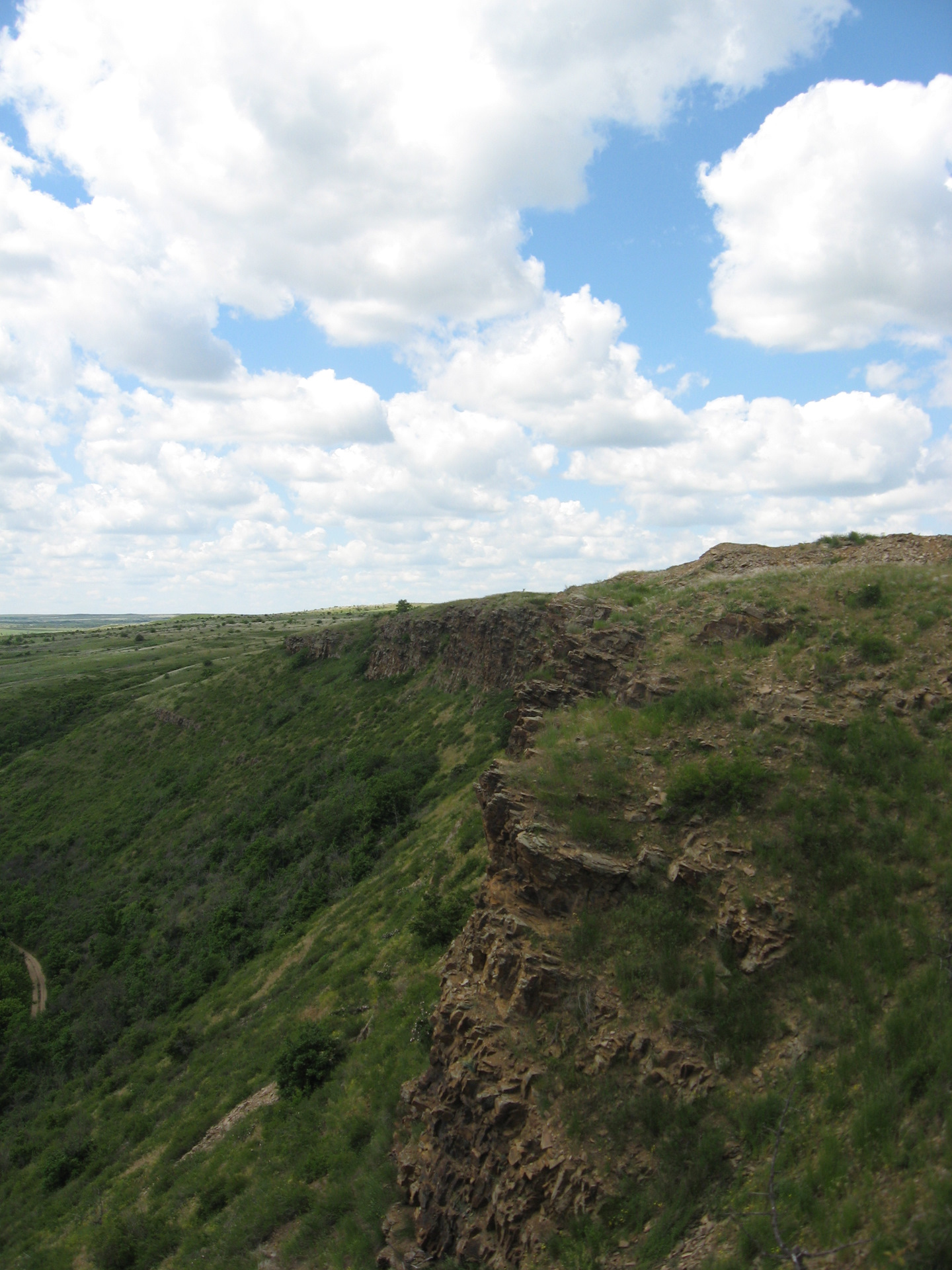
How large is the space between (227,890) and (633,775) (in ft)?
119

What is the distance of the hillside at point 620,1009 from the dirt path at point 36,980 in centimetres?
782

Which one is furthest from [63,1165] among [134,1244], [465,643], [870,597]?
[465,643]

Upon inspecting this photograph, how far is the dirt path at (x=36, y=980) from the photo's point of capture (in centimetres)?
4016

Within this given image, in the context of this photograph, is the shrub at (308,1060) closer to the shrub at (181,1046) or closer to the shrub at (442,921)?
the shrub at (442,921)

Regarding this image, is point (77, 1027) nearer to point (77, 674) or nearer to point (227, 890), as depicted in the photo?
point (227, 890)

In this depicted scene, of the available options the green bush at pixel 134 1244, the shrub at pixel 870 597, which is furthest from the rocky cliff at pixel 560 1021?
the green bush at pixel 134 1244

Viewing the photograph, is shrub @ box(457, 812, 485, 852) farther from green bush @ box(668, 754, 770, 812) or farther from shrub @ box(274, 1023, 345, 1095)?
green bush @ box(668, 754, 770, 812)

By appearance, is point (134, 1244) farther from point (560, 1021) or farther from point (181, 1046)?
point (560, 1021)

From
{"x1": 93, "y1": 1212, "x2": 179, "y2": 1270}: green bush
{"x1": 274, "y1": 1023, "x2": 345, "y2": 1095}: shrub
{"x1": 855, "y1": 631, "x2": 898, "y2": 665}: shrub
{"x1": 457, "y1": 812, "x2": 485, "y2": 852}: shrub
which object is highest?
{"x1": 855, "y1": 631, "x2": 898, "y2": 665}: shrub

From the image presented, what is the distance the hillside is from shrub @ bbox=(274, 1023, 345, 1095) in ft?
0.30

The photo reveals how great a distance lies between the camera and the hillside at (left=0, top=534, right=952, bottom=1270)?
29.6 ft

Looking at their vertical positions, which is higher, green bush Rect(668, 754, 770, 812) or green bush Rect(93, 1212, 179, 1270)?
green bush Rect(668, 754, 770, 812)

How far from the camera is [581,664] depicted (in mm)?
19516

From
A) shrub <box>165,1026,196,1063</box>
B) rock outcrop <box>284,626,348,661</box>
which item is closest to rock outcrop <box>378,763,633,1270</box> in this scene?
shrub <box>165,1026,196,1063</box>
